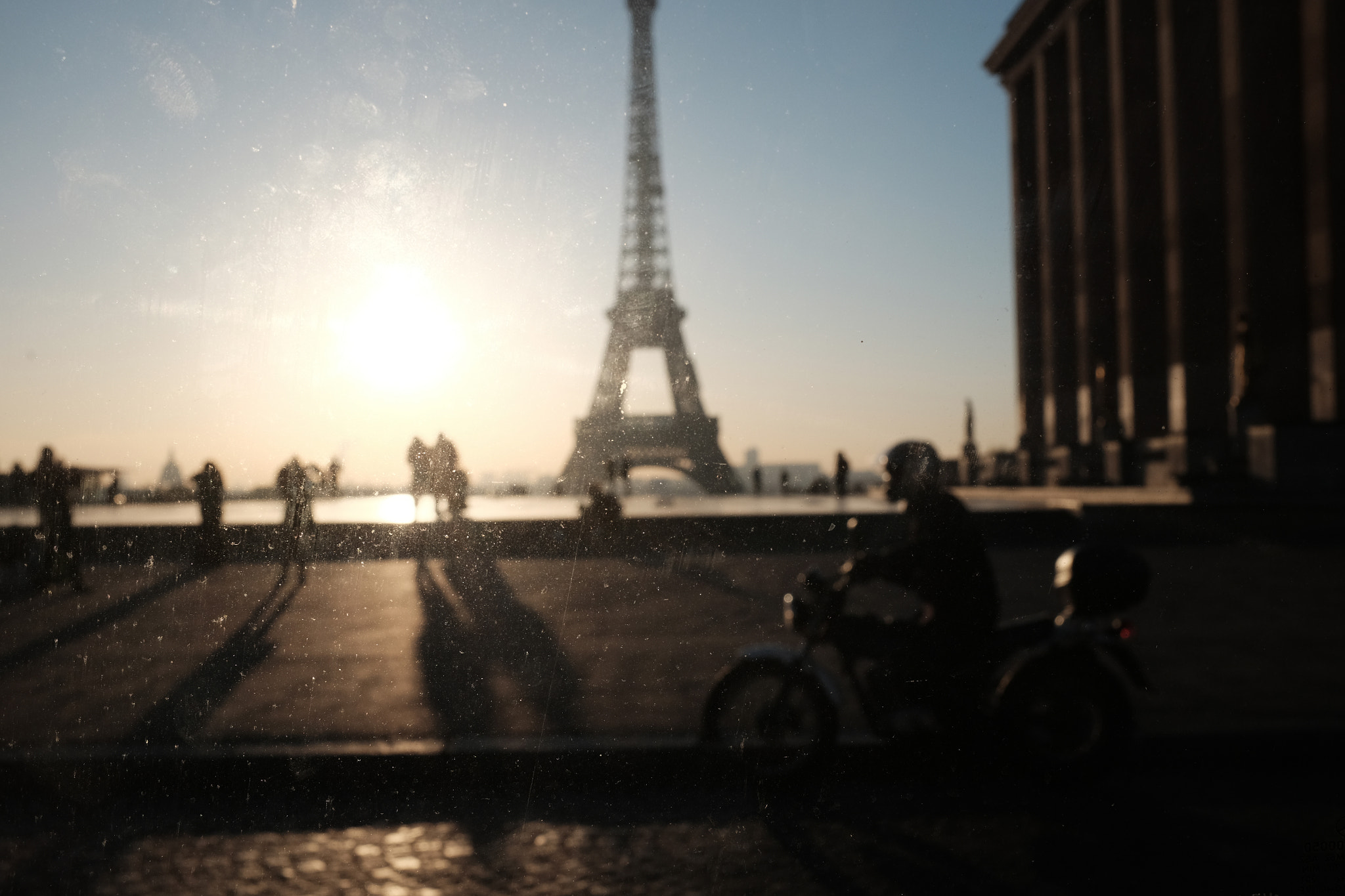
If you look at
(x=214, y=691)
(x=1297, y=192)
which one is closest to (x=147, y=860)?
(x=214, y=691)

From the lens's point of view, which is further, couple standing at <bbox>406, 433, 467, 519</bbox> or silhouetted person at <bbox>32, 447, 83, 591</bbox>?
silhouetted person at <bbox>32, 447, 83, 591</bbox>

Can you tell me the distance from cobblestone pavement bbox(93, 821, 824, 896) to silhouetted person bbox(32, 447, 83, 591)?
8.72m

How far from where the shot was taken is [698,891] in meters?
3.31

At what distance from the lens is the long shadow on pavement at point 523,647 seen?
5.55 m

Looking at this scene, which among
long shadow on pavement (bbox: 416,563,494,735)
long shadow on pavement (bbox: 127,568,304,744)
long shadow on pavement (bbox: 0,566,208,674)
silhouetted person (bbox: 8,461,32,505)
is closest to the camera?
long shadow on pavement (bbox: 127,568,304,744)

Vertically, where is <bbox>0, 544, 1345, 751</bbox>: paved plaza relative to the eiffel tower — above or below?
below

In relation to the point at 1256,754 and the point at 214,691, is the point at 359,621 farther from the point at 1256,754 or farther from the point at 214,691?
the point at 1256,754

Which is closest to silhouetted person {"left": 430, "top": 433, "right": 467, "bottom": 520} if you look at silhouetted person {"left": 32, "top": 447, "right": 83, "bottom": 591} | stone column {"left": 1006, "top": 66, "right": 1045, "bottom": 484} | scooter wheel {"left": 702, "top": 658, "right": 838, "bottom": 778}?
scooter wheel {"left": 702, "top": 658, "right": 838, "bottom": 778}

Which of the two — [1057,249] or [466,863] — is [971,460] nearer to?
[1057,249]

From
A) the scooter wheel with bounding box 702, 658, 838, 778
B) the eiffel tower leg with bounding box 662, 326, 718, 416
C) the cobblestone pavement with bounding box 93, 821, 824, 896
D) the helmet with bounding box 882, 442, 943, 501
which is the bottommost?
the cobblestone pavement with bounding box 93, 821, 824, 896

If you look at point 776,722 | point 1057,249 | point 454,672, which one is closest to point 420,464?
point 454,672

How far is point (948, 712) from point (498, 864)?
5.58 ft

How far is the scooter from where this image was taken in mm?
4180

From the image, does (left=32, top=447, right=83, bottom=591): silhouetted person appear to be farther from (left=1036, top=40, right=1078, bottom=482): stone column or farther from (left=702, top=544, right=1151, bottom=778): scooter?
(left=1036, top=40, right=1078, bottom=482): stone column
